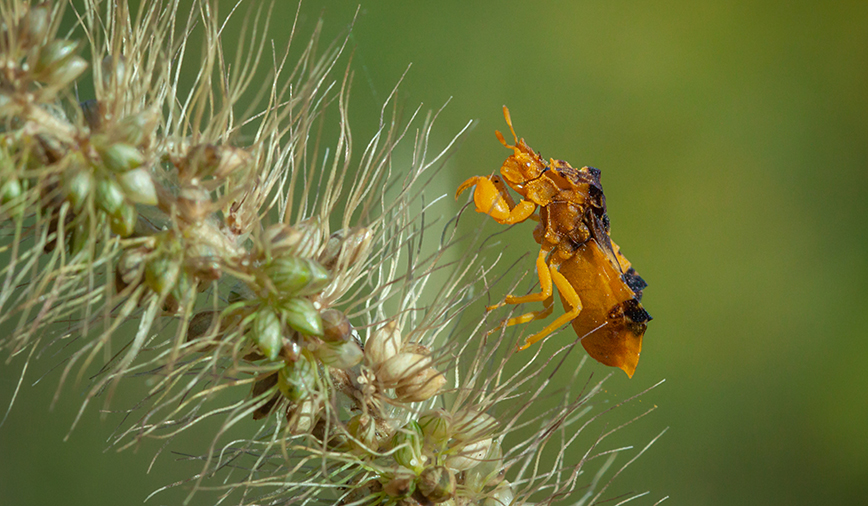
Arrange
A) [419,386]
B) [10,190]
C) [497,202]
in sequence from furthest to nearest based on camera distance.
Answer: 1. [497,202]
2. [419,386]
3. [10,190]

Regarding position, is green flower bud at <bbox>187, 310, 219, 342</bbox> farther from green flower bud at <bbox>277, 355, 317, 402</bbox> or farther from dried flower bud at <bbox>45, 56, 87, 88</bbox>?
dried flower bud at <bbox>45, 56, 87, 88</bbox>

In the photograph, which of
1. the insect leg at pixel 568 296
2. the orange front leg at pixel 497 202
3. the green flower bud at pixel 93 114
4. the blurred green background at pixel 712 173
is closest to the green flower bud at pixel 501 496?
the insect leg at pixel 568 296

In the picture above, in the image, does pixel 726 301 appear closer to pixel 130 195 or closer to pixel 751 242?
pixel 751 242

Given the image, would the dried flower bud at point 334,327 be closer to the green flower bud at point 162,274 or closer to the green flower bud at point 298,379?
the green flower bud at point 298,379

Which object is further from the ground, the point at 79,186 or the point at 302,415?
the point at 79,186

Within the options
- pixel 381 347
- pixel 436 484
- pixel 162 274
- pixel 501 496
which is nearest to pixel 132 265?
pixel 162 274

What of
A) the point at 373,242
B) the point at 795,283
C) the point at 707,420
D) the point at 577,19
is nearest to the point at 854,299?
the point at 795,283

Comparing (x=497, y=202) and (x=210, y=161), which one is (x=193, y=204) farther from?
(x=497, y=202)
